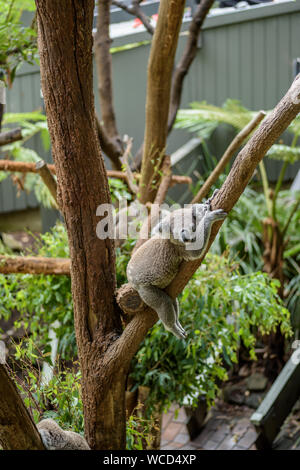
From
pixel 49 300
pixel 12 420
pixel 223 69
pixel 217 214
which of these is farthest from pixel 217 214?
pixel 223 69

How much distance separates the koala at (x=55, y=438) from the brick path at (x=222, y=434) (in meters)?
1.79

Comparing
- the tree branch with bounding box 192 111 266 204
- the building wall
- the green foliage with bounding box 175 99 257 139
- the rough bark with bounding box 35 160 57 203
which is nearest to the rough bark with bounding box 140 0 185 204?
the tree branch with bounding box 192 111 266 204

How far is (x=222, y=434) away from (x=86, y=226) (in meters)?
2.28

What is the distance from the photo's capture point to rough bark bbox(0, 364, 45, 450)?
1393 mm

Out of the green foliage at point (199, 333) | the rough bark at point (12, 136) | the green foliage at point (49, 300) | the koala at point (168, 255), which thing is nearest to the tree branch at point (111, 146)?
the rough bark at point (12, 136)

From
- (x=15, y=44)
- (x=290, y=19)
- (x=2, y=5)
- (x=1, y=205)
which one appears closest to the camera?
(x=15, y=44)

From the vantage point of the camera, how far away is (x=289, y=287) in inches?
152

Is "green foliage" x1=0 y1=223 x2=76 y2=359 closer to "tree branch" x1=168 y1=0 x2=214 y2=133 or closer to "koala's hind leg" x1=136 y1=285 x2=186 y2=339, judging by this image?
"koala's hind leg" x1=136 y1=285 x2=186 y2=339

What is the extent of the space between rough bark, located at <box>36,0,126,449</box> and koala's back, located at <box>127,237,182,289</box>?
0.57 ft

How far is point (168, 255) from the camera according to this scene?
1707 millimetres

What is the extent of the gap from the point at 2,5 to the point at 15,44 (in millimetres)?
545

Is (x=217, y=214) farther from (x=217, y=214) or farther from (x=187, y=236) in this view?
(x=187, y=236)
